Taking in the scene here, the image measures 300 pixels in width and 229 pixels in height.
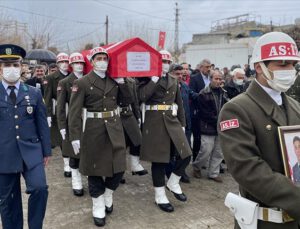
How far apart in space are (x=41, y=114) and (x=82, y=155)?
1.04 metres

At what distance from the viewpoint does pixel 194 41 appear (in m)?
50.8

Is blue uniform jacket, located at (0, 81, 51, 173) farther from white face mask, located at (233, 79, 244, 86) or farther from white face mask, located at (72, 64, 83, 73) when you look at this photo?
white face mask, located at (233, 79, 244, 86)

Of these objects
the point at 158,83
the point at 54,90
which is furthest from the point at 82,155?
the point at 54,90

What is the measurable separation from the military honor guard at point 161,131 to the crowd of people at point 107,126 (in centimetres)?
1

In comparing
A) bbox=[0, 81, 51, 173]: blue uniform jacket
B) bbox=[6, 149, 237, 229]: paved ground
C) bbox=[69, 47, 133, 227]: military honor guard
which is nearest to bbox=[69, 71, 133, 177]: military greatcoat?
bbox=[69, 47, 133, 227]: military honor guard

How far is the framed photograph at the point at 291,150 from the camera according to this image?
7.20ft

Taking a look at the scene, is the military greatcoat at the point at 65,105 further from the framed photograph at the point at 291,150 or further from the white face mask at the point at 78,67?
the framed photograph at the point at 291,150

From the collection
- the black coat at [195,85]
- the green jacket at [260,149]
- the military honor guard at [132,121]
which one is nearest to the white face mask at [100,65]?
the military honor guard at [132,121]

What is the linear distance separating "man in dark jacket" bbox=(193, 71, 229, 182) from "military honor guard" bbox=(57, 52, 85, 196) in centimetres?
206

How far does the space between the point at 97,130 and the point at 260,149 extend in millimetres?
2871

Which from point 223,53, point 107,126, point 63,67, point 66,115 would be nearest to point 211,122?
point 107,126

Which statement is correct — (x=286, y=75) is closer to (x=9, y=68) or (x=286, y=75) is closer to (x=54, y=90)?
(x=9, y=68)

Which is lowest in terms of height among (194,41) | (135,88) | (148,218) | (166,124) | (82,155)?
(148,218)

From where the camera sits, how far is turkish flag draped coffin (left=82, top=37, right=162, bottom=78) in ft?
16.1
